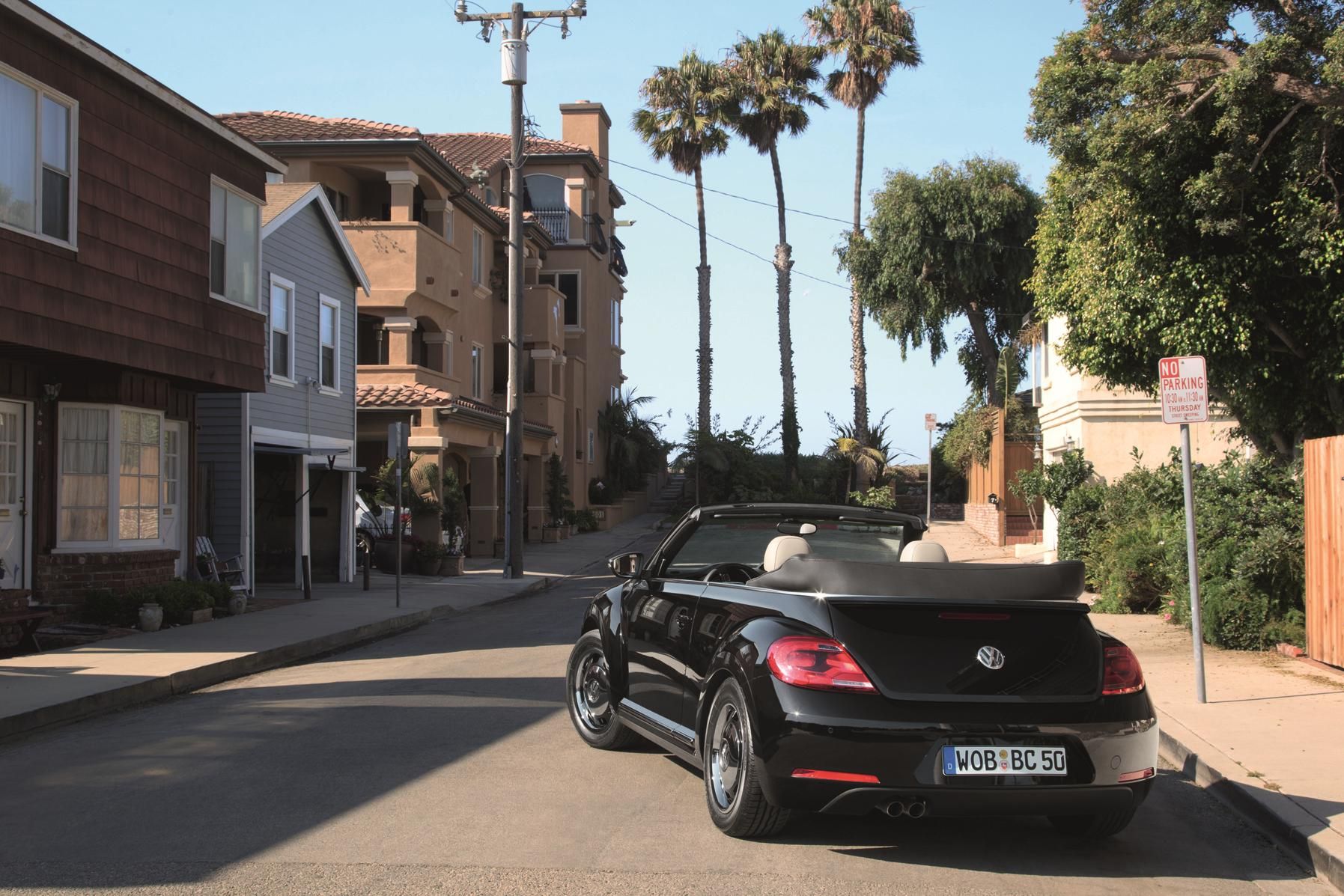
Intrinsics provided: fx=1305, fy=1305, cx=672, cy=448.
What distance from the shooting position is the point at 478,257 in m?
35.1

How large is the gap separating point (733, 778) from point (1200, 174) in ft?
30.7

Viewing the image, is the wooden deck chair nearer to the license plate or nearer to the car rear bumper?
the car rear bumper

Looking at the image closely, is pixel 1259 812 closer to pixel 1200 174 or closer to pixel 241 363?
pixel 1200 174

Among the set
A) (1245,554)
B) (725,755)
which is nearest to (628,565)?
(725,755)

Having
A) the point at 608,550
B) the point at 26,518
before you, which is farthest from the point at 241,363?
the point at 608,550

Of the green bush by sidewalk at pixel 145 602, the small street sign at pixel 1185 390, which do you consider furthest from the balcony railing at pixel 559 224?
the small street sign at pixel 1185 390

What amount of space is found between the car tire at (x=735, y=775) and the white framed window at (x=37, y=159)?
10.1 m

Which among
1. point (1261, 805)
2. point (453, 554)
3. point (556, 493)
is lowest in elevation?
point (1261, 805)

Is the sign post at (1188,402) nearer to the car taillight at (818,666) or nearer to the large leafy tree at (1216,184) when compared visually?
the large leafy tree at (1216,184)

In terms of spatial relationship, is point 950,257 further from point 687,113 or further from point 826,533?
point 826,533

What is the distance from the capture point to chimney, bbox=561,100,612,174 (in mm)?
47688

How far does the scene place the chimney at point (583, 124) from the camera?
4769cm

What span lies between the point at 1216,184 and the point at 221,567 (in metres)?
14.3

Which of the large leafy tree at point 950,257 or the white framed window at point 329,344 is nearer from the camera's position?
the white framed window at point 329,344
